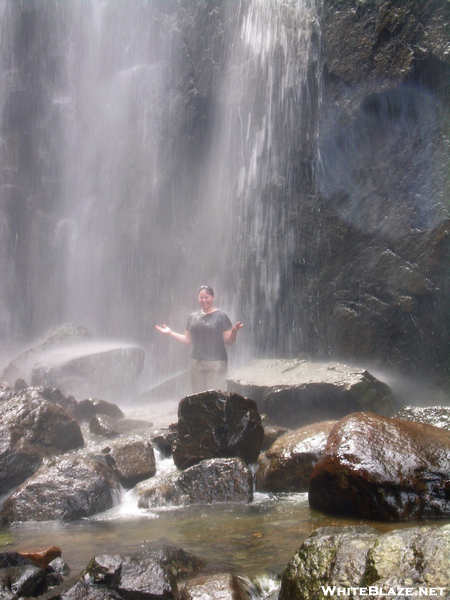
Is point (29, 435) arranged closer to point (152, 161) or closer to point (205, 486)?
point (205, 486)

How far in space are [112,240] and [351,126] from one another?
9.85 m

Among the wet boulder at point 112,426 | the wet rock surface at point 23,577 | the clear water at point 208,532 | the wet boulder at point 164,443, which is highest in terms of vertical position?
the wet rock surface at point 23,577

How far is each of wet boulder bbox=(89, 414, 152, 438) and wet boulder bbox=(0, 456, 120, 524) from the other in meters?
2.37

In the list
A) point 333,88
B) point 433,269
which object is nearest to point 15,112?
point 333,88

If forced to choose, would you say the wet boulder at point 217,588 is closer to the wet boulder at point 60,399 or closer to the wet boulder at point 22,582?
the wet boulder at point 22,582

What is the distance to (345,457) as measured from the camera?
3705 millimetres

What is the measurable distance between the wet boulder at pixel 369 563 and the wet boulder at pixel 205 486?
2378 mm

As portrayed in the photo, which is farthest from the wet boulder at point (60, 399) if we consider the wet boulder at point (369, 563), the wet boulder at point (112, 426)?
the wet boulder at point (369, 563)

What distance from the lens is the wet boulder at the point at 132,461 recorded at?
5586 millimetres

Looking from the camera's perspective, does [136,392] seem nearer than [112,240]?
Yes

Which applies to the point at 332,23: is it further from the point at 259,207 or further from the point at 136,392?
the point at 136,392

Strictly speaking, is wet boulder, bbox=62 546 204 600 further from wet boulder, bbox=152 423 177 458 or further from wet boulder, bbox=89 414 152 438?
wet boulder, bbox=89 414 152 438

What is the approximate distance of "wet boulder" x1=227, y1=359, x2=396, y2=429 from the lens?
6.95 m

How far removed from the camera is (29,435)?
21.5ft
